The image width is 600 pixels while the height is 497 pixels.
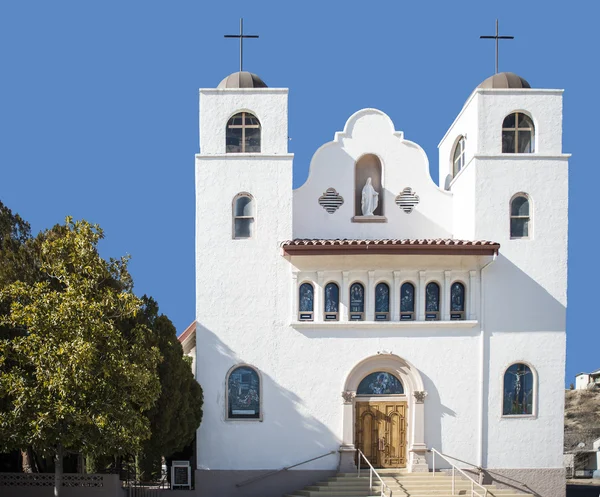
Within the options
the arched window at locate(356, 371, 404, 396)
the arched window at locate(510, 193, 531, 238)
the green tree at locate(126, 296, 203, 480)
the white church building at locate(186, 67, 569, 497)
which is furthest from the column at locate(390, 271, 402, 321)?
the green tree at locate(126, 296, 203, 480)

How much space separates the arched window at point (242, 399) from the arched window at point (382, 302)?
392 centimetres

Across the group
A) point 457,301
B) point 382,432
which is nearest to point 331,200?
point 457,301

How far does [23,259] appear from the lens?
58.9 ft

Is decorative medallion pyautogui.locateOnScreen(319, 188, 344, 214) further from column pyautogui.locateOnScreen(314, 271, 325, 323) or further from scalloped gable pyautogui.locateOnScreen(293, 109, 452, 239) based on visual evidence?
column pyautogui.locateOnScreen(314, 271, 325, 323)

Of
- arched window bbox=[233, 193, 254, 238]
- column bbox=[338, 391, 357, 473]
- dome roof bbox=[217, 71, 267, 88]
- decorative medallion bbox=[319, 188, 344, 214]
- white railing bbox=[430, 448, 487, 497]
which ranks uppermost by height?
dome roof bbox=[217, 71, 267, 88]

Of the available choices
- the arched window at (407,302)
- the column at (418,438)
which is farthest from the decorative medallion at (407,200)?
the column at (418,438)

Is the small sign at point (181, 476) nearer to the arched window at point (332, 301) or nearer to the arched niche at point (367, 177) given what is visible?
the arched window at point (332, 301)

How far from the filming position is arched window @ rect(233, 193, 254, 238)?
20234 mm

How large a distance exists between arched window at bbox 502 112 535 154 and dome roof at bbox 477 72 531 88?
921 millimetres

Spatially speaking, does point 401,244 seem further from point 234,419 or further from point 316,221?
point 234,419

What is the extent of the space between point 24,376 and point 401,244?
9850 millimetres

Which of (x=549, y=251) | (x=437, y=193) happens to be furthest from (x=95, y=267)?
(x=549, y=251)

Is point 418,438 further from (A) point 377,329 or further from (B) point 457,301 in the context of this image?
(B) point 457,301

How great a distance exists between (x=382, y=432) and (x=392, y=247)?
522 cm
